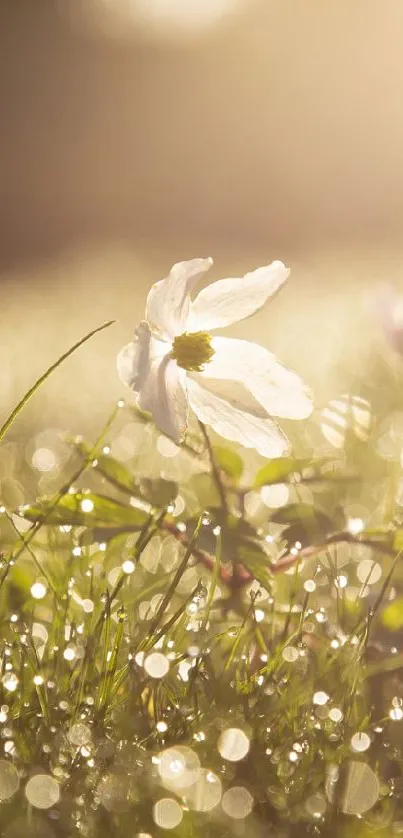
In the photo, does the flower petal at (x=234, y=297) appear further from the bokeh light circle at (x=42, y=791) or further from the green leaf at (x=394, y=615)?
the bokeh light circle at (x=42, y=791)

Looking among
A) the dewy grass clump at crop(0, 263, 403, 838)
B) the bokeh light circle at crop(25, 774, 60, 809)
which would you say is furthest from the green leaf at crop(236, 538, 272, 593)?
the bokeh light circle at crop(25, 774, 60, 809)

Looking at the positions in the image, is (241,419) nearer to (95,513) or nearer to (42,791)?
(95,513)

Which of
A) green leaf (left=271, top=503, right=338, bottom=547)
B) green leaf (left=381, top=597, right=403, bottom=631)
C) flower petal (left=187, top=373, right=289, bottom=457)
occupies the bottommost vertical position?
green leaf (left=381, top=597, right=403, bottom=631)

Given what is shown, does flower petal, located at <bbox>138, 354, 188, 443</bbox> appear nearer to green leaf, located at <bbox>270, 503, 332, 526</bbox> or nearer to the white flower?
the white flower

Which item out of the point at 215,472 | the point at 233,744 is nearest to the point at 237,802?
the point at 233,744

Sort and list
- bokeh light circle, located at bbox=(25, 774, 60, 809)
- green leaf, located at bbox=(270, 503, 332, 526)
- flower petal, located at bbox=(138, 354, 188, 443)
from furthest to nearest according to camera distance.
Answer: green leaf, located at bbox=(270, 503, 332, 526), flower petal, located at bbox=(138, 354, 188, 443), bokeh light circle, located at bbox=(25, 774, 60, 809)

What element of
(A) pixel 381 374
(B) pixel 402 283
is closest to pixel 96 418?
(A) pixel 381 374

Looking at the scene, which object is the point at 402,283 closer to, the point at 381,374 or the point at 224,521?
the point at 381,374
